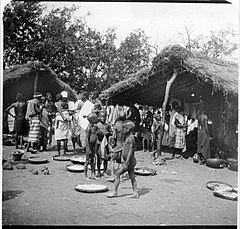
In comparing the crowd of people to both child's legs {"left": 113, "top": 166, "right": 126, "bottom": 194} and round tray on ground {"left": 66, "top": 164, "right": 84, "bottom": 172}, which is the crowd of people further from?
round tray on ground {"left": 66, "top": 164, "right": 84, "bottom": 172}

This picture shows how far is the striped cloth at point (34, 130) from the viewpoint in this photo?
4020 mm

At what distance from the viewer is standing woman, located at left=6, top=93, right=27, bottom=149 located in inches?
152

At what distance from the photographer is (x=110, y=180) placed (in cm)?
392

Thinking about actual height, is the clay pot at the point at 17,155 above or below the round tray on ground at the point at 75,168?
above

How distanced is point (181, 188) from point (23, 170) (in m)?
1.95

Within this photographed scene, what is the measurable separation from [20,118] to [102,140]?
1.06 meters

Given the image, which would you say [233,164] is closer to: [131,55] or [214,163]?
[214,163]

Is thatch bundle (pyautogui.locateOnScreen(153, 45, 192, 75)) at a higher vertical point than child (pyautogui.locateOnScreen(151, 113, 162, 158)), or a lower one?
higher

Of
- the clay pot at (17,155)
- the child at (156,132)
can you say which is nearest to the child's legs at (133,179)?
the child at (156,132)

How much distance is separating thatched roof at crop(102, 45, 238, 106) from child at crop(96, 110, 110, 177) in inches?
16.3

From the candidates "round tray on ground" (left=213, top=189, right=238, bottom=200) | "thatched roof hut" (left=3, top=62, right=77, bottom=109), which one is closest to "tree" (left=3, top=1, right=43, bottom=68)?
"thatched roof hut" (left=3, top=62, right=77, bottom=109)

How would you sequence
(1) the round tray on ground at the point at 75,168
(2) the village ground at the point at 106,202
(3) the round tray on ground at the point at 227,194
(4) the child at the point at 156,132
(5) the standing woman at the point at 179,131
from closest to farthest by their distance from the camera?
(2) the village ground at the point at 106,202 < (3) the round tray on ground at the point at 227,194 < (1) the round tray on ground at the point at 75,168 < (4) the child at the point at 156,132 < (5) the standing woman at the point at 179,131

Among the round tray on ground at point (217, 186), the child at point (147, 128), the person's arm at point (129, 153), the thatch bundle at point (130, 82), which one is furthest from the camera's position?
the child at point (147, 128)

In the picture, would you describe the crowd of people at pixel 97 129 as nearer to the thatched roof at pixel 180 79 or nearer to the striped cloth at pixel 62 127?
the striped cloth at pixel 62 127
